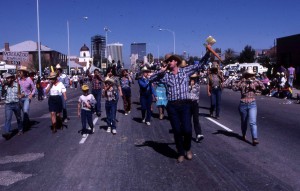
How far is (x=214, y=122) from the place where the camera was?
43.3 feet

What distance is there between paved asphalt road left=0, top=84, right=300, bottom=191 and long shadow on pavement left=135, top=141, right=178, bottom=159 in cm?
2

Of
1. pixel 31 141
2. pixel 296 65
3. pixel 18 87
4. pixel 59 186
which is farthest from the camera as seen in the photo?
pixel 296 65

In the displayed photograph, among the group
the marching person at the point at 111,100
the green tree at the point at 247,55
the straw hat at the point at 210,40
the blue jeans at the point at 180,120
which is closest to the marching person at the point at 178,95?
the blue jeans at the point at 180,120

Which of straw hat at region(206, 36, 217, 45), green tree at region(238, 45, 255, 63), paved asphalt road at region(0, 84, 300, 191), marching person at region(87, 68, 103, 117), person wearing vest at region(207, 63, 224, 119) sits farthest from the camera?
green tree at region(238, 45, 255, 63)

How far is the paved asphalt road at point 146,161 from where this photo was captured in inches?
248

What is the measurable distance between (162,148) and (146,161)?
126 cm

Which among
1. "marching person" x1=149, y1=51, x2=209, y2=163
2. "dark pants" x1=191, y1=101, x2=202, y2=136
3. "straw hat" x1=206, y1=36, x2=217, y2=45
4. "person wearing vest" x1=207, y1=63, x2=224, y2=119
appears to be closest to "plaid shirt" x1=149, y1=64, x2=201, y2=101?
"marching person" x1=149, y1=51, x2=209, y2=163

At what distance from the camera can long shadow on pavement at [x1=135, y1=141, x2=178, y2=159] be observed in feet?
27.4

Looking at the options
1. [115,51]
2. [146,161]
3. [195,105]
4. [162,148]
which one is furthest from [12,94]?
[115,51]

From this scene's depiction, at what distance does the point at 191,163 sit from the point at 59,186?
2485mm

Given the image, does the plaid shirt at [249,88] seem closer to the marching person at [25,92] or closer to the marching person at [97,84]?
the marching person at [25,92]

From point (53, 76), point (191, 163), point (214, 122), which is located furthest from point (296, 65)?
point (191, 163)

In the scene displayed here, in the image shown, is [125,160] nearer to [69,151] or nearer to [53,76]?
[69,151]

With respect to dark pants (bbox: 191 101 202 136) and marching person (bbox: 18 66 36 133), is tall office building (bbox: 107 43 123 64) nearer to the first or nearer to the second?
marching person (bbox: 18 66 36 133)
